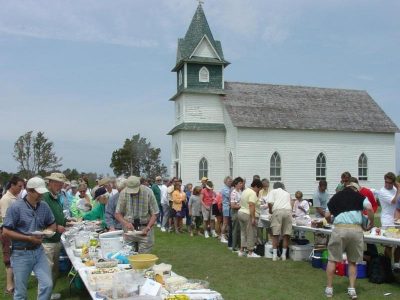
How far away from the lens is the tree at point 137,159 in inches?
2094

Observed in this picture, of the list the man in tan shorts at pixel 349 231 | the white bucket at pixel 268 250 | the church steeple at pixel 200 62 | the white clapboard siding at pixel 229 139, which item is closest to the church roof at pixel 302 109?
the white clapboard siding at pixel 229 139

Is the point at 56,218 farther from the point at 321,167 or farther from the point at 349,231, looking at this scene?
the point at 321,167

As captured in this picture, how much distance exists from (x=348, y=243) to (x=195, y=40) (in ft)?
83.1

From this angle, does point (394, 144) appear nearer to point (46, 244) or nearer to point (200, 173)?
point (200, 173)

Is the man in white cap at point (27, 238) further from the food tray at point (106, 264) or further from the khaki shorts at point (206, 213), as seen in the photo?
the khaki shorts at point (206, 213)

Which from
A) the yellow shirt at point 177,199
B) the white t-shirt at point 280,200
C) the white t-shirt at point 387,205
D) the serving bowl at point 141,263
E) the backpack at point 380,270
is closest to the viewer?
the serving bowl at point 141,263

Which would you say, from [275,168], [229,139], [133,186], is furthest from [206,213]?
[275,168]

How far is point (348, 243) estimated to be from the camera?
24.3 ft

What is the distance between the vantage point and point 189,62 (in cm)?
3036

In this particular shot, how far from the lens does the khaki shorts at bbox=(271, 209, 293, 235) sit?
1056cm

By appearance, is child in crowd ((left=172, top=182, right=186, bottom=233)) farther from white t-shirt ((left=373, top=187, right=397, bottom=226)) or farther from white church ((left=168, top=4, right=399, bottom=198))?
white church ((left=168, top=4, right=399, bottom=198))

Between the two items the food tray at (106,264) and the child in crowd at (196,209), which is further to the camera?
the child in crowd at (196,209)

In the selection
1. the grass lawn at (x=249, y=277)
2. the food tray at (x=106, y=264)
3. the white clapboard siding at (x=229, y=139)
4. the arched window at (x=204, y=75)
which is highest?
the arched window at (x=204, y=75)

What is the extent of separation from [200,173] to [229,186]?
15405mm
